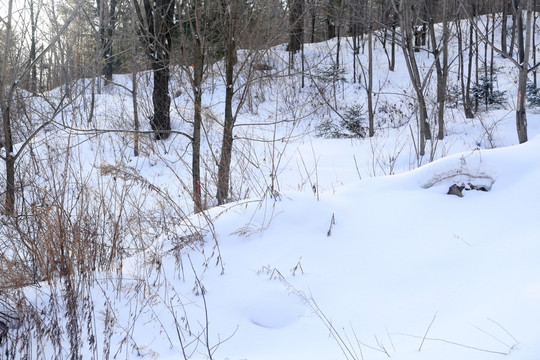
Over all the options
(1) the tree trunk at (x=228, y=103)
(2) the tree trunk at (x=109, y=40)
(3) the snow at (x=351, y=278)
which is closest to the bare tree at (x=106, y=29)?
(2) the tree trunk at (x=109, y=40)

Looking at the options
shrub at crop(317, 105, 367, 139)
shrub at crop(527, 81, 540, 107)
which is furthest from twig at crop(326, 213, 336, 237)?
shrub at crop(527, 81, 540, 107)

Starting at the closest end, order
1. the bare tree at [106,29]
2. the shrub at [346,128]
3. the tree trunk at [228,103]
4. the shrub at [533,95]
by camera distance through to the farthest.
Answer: the tree trunk at [228,103]
the bare tree at [106,29]
the shrub at [533,95]
the shrub at [346,128]

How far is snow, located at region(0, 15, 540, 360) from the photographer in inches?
77.0

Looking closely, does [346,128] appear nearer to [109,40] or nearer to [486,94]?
[486,94]

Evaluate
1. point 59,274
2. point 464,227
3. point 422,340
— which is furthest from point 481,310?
point 59,274

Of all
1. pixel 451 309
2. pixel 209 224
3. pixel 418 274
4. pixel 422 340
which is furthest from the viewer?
pixel 209 224

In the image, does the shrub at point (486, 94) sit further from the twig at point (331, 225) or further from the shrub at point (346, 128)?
the twig at point (331, 225)

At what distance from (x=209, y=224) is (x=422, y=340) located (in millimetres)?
1526

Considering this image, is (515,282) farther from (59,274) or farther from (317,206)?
(59,274)

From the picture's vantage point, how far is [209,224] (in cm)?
294

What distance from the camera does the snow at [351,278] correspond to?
1957 millimetres

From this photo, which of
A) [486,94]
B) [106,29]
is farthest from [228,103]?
[486,94]

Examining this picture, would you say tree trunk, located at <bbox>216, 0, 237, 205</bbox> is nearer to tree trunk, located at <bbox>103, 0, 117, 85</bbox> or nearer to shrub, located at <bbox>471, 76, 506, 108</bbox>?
tree trunk, located at <bbox>103, 0, 117, 85</bbox>

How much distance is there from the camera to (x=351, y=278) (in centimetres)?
243
